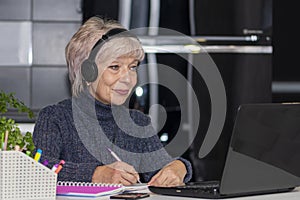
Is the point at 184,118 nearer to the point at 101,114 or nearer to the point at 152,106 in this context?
the point at 152,106

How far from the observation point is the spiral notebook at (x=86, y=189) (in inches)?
85.8

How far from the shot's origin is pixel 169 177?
248 centimetres

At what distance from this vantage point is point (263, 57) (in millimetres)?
4520

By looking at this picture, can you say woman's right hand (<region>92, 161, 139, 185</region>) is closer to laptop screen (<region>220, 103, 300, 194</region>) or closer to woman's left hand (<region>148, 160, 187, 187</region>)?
woman's left hand (<region>148, 160, 187, 187</region>)

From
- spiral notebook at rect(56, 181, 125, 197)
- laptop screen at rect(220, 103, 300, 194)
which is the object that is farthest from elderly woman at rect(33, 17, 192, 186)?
laptop screen at rect(220, 103, 300, 194)

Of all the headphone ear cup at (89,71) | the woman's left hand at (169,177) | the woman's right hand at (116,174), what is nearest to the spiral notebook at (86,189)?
the woman's right hand at (116,174)

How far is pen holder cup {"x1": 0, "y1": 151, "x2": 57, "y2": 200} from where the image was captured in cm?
202

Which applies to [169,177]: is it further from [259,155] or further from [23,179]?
[23,179]

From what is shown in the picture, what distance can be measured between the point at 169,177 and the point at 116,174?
0.18m

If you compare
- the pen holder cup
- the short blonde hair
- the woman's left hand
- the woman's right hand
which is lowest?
the woman's left hand

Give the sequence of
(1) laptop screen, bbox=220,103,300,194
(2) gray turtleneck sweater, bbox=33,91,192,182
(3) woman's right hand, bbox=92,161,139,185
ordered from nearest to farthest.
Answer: (1) laptop screen, bbox=220,103,300,194
(3) woman's right hand, bbox=92,161,139,185
(2) gray turtleneck sweater, bbox=33,91,192,182

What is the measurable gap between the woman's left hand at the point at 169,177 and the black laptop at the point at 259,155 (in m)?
0.16

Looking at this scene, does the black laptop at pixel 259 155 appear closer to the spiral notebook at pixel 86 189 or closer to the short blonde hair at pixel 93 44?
the spiral notebook at pixel 86 189

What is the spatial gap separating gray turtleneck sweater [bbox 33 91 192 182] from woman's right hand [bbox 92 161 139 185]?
81 mm
